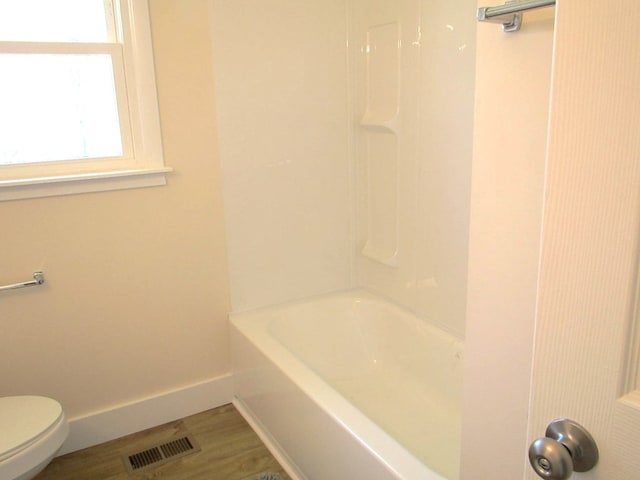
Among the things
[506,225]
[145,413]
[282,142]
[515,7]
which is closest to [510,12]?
[515,7]

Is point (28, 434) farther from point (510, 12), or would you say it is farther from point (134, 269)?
point (510, 12)

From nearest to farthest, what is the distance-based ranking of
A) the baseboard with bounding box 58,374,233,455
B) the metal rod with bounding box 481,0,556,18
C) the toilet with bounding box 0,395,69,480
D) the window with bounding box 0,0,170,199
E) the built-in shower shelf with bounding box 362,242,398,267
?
the metal rod with bounding box 481,0,556,18
the toilet with bounding box 0,395,69,480
the window with bounding box 0,0,170,199
the baseboard with bounding box 58,374,233,455
the built-in shower shelf with bounding box 362,242,398,267

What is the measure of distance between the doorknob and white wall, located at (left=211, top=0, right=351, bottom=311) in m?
2.02

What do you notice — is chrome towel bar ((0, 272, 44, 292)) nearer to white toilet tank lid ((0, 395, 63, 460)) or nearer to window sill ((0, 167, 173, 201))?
window sill ((0, 167, 173, 201))

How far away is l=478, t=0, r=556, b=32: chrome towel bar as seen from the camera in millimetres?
827

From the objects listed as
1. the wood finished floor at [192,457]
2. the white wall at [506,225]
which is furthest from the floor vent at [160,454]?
the white wall at [506,225]

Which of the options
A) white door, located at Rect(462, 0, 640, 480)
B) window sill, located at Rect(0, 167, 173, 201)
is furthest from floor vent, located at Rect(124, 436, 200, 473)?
white door, located at Rect(462, 0, 640, 480)

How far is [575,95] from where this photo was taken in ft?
2.12

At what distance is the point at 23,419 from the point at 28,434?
0.33 ft

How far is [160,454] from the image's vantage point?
2.38m

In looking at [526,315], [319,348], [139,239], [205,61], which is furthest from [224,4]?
[526,315]

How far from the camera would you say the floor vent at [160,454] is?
2.31 meters

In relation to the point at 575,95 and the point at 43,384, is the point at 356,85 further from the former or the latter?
the point at 575,95

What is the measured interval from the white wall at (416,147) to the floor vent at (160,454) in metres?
1.16
